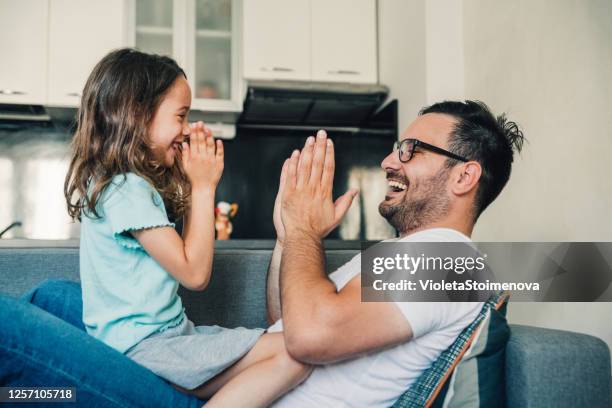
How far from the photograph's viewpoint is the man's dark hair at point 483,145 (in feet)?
4.30

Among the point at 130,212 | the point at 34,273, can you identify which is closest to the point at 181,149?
the point at 130,212

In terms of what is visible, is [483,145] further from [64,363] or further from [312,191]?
[64,363]

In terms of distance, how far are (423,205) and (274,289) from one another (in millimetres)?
451

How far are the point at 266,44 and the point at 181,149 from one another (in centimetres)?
236

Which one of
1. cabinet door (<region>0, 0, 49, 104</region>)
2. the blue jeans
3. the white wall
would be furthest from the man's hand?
cabinet door (<region>0, 0, 49, 104</region>)

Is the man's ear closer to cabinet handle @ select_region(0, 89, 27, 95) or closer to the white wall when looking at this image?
the white wall

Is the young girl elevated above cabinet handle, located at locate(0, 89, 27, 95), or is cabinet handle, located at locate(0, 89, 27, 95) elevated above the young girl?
cabinet handle, located at locate(0, 89, 27, 95)

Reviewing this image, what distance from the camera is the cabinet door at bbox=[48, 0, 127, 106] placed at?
342 cm

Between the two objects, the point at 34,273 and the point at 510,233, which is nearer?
the point at 34,273

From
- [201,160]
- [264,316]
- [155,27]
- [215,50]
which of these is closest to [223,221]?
[215,50]

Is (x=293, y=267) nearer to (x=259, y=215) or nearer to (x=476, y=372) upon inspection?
(x=476, y=372)

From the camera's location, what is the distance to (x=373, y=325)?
3.24 feet

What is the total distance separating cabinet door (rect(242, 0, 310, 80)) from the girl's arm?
2.29 m

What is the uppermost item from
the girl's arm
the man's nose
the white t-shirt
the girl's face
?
the girl's face
